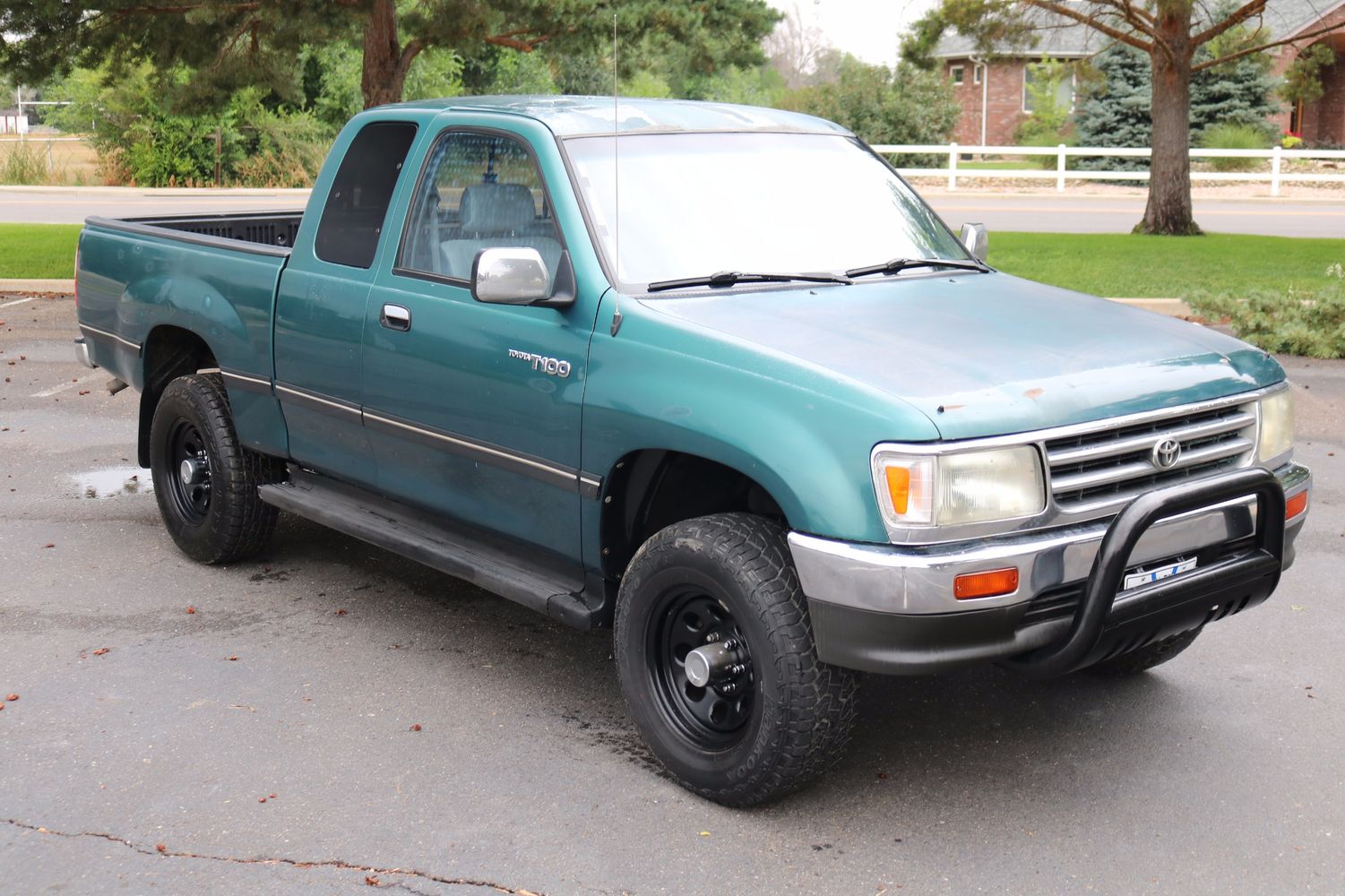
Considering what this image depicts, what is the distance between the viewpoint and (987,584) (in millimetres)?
3639

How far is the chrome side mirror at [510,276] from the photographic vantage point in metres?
4.34

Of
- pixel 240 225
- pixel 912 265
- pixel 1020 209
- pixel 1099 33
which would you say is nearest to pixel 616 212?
pixel 912 265

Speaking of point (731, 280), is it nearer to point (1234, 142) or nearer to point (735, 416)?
point (735, 416)

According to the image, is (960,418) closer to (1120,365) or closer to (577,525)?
(1120,365)

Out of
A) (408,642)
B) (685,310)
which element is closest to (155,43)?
(408,642)

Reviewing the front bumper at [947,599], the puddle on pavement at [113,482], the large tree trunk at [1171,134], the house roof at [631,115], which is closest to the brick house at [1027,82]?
the large tree trunk at [1171,134]

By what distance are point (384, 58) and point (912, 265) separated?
12.7 meters

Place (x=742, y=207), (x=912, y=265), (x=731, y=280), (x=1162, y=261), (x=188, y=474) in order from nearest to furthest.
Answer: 1. (x=731, y=280)
2. (x=742, y=207)
3. (x=912, y=265)
4. (x=188, y=474)
5. (x=1162, y=261)

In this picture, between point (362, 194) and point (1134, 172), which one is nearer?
point (362, 194)

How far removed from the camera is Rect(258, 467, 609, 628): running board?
15.1ft

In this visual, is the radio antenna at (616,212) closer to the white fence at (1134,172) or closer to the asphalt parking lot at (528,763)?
the asphalt parking lot at (528,763)

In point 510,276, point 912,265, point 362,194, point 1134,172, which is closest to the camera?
point 510,276

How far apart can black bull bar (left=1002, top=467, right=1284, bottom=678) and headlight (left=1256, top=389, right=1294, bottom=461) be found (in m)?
0.19

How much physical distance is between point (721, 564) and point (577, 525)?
735 mm
